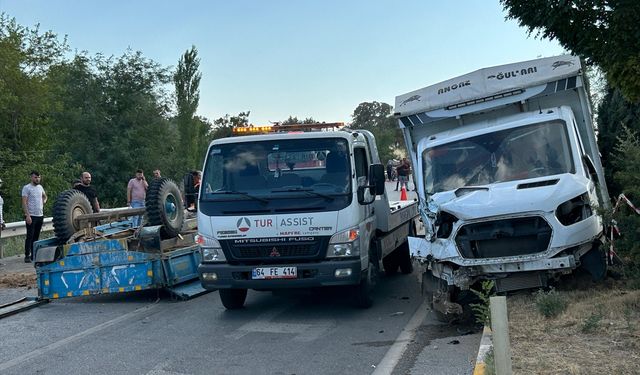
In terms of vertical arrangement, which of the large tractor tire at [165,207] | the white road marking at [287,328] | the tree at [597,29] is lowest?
the white road marking at [287,328]

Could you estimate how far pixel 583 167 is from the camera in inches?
292

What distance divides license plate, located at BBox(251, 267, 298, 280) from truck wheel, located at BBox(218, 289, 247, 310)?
90cm

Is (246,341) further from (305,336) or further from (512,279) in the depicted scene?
(512,279)

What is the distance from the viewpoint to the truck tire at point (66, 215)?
32.9 feet

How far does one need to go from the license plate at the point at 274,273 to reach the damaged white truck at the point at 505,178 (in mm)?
1446

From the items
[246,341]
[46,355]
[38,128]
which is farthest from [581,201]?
[38,128]

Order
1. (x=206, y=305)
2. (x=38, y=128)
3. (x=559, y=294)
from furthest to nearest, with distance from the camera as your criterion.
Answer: (x=38, y=128) < (x=206, y=305) < (x=559, y=294)

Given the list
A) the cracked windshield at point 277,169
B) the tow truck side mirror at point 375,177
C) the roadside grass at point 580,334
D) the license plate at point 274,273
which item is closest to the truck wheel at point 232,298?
the license plate at point 274,273

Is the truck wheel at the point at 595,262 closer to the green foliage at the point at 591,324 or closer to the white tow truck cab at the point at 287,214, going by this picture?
the green foliage at the point at 591,324

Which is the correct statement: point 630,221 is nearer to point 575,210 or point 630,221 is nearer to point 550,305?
point 575,210

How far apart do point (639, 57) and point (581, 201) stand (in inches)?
94.5

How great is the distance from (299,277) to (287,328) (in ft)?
1.99

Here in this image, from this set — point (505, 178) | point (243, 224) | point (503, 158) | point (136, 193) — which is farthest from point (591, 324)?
point (136, 193)

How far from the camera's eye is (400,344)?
266 inches
